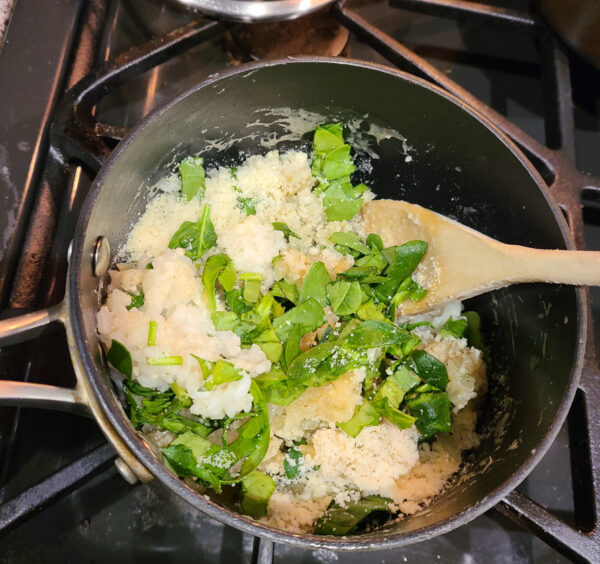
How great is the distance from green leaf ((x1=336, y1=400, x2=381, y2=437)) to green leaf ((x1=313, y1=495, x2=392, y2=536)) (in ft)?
0.31

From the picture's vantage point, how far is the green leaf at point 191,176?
88cm

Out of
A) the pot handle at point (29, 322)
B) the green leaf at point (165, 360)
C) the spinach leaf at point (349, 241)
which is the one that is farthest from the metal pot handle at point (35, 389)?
the spinach leaf at point (349, 241)

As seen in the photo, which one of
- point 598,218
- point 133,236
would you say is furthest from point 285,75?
point 598,218

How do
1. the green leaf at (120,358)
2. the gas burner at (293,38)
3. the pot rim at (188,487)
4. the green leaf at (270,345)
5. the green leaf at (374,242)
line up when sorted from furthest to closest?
the gas burner at (293,38)
the green leaf at (374,242)
the green leaf at (270,345)
the green leaf at (120,358)
the pot rim at (188,487)

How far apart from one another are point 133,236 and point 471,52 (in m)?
0.82

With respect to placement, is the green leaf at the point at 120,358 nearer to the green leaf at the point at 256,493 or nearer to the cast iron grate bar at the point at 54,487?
the cast iron grate bar at the point at 54,487

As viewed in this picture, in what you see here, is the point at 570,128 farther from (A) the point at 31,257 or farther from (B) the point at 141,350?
(A) the point at 31,257

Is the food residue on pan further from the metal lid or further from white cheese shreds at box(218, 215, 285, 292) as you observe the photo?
the metal lid

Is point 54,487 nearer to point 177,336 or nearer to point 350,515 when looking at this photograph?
point 177,336

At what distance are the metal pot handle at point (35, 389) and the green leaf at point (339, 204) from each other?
18.2 inches

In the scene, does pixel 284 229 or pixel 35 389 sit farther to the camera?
pixel 284 229

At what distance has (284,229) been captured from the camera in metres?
0.91

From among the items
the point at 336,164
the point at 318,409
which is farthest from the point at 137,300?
the point at 336,164

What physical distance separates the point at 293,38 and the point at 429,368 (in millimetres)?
716
